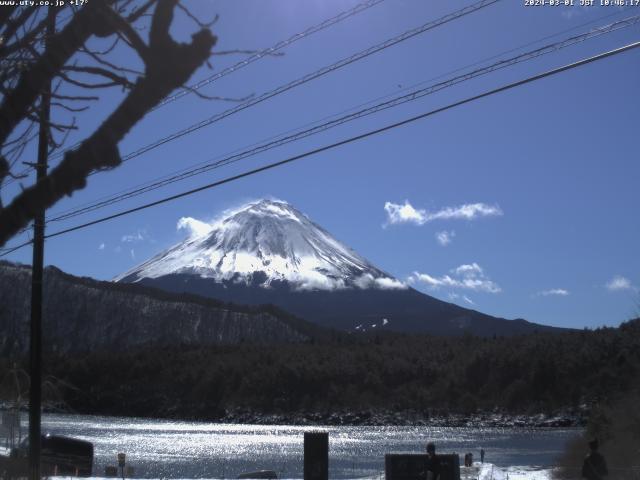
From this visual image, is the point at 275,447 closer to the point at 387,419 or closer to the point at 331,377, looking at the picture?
the point at 387,419

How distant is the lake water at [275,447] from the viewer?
49.1 m

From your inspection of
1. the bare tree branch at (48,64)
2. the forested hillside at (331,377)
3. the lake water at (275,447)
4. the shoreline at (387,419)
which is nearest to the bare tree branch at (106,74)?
the bare tree branch at (48,64)

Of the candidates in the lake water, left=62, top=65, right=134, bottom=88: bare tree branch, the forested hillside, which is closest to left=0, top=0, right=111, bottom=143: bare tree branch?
left=62, top=65, right=134, bottom=88: bare tree branch

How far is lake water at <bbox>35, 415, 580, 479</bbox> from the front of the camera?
4906 cm

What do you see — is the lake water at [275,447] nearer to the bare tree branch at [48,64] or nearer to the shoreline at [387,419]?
the shoreline at [387,419]

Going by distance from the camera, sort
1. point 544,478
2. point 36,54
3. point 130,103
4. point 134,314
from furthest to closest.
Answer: point 134,314 < point 544,478 < point 36,54 < point 130,103

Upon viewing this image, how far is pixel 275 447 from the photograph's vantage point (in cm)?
6900

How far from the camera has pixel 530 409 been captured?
10225 cm

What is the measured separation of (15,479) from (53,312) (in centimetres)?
12469

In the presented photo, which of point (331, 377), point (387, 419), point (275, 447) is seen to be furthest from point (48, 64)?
point (331, 377)

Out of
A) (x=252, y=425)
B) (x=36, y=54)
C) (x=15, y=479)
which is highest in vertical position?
(x=36, y=54)

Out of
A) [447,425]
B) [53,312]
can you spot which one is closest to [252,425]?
[447,425]

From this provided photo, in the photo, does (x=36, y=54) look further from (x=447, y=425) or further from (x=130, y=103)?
(x=447, y=425)

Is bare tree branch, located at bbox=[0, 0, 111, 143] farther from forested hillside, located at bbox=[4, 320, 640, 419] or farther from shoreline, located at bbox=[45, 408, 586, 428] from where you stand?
forested hillside, located at bbox=[4, 320, 640, 419]
